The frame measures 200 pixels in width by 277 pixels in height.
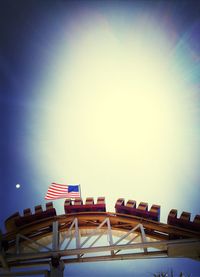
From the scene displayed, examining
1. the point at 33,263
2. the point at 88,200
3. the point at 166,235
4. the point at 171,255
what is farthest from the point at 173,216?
the point at 33,263

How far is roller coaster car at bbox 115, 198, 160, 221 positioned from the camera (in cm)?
1570

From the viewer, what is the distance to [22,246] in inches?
647

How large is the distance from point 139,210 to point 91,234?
313cm

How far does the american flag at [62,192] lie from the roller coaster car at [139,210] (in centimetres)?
313

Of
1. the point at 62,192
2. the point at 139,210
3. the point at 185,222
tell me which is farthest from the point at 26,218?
the point at 185,222

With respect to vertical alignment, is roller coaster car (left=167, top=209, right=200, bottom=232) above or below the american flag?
below

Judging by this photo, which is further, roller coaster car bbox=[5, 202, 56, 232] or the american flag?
the american flag

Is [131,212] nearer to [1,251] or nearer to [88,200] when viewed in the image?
[88,200]

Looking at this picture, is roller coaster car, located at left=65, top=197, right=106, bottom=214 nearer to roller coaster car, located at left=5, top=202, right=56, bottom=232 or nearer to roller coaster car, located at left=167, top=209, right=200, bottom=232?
roller coaster car, located at left=5, top=202, right=56, bottom=232

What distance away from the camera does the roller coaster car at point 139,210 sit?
15695 mm

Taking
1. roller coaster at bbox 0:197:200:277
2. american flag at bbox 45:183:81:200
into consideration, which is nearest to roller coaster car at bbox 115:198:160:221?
roller coaster at bbox 0:197:200:277

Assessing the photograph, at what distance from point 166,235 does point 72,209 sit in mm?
5806

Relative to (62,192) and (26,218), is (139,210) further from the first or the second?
(26,218)

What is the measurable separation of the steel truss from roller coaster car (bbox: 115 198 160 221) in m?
0.37
